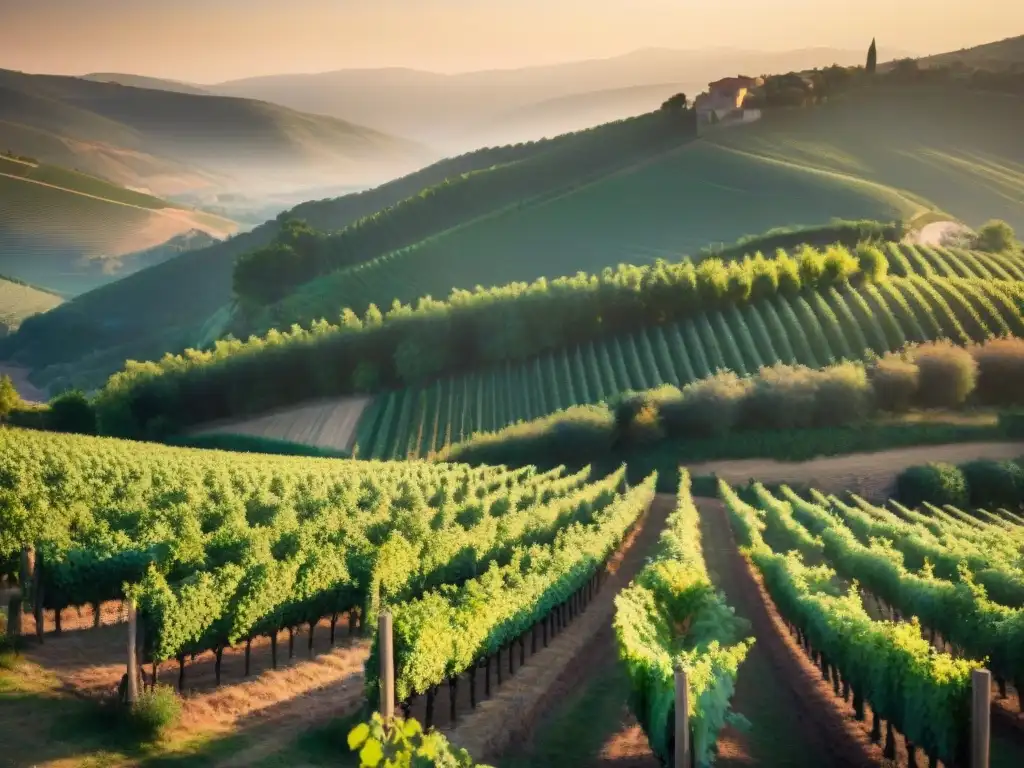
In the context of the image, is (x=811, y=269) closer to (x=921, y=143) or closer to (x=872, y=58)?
(x=921, y=143)

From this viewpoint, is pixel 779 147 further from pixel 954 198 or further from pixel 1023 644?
pixel 1023 644

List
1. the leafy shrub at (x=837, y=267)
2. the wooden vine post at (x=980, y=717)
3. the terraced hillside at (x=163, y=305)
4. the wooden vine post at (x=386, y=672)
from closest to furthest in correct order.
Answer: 1. the wooden vine post at (x=980, y=717)
2. the wooden vine post at (x=386, y=672)
3. the leafy shrub at (x=837, y=267)
4. the terraced hillside at (x=163, y=305)

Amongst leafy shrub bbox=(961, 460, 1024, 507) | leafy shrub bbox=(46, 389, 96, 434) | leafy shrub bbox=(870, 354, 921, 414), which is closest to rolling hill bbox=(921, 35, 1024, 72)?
leafy shrub bbox=(870, 354, 921, 414)

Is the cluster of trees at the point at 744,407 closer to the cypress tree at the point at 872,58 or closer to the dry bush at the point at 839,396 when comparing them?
the dry bush at the point at 839,396

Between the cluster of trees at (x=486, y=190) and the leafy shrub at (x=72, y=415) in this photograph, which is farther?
the cluster of trees at (x=486, y=190)

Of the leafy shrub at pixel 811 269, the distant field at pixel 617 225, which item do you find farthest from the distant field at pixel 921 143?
the leafy shrub at pixel 811 269

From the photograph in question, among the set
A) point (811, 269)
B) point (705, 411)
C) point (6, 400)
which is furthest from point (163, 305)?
point (705, 411)

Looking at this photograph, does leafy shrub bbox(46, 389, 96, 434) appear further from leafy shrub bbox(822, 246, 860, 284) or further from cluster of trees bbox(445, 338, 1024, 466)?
leafy shrub bbox(822, 246, 860, 284)

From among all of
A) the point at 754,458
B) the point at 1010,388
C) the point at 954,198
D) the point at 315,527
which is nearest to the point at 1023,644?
the point at 315,527
